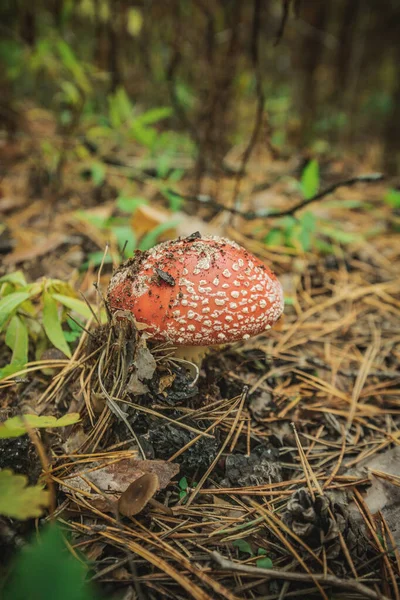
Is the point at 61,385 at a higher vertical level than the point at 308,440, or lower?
higher

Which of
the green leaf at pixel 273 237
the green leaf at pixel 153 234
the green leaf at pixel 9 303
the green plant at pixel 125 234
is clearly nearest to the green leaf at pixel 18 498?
the green leaf at pixel 9 303

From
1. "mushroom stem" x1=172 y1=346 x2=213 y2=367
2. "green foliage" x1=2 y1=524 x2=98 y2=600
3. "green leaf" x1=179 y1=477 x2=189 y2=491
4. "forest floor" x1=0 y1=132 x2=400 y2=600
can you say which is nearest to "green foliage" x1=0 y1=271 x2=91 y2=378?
"forest floor" x1=0 y1=132 x2=400 y2=600

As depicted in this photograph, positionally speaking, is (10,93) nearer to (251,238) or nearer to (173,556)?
(251,238)

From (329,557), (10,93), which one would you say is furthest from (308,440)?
(10,93)

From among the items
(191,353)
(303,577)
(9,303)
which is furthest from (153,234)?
(303,577)

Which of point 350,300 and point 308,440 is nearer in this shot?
point 308,440

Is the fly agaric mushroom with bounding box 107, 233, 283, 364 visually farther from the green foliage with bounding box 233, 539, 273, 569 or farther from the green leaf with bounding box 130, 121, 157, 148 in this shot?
the green leaf with bounding box 130, 121, 157, 148
